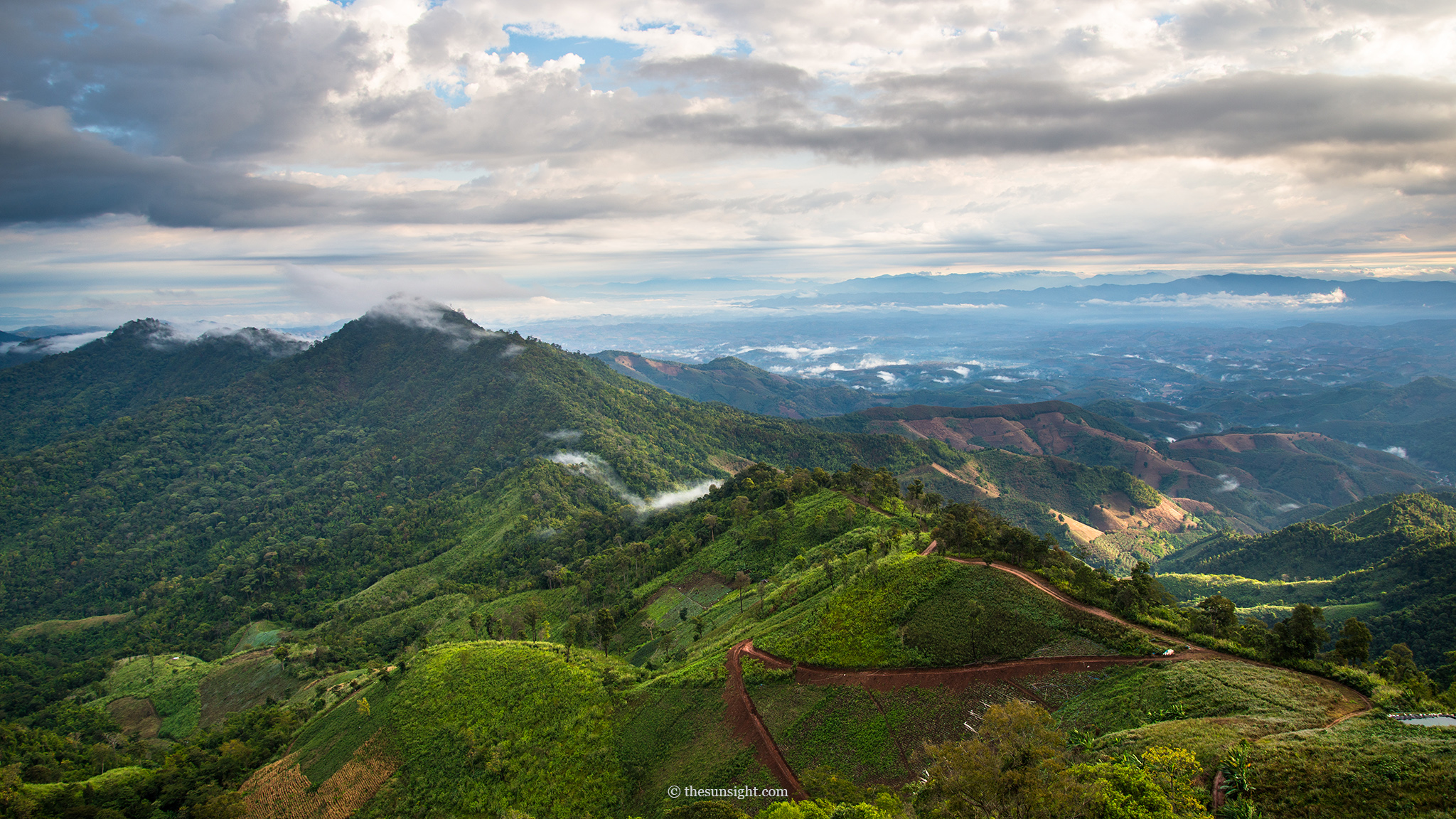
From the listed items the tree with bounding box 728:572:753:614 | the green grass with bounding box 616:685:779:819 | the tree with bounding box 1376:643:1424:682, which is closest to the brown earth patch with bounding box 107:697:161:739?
the green grass with bounding box 616:685:779:819

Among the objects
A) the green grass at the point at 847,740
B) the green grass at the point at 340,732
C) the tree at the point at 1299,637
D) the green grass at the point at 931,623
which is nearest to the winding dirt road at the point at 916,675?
the green grass at the point at 931,623

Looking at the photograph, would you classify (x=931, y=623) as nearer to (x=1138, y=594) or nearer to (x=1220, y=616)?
(x=1138, y=594)

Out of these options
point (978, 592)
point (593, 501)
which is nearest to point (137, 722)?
point (593, 501)

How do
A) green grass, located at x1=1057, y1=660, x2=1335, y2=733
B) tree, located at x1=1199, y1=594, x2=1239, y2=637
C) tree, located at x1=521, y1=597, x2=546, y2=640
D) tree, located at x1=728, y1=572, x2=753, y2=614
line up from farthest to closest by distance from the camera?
tree, located at x1=521, y1=597, x2=546, y2=640 < tree, located at x1=728, y1=572, x2=753, y2=614 < tree, located at x1=1199, y1=594, x2=1239, y2=637 < green grass, located at x1=1057, y1=660, x2=1335, y2=733

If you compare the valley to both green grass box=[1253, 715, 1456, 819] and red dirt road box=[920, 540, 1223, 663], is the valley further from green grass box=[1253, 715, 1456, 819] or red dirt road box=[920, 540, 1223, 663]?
red dirt road box=[920, 540, 1223, 663]

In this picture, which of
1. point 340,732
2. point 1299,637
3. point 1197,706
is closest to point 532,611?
point 340,732

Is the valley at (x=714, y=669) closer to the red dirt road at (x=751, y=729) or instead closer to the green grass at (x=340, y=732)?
the red dirt road at (x=751, y=729)
